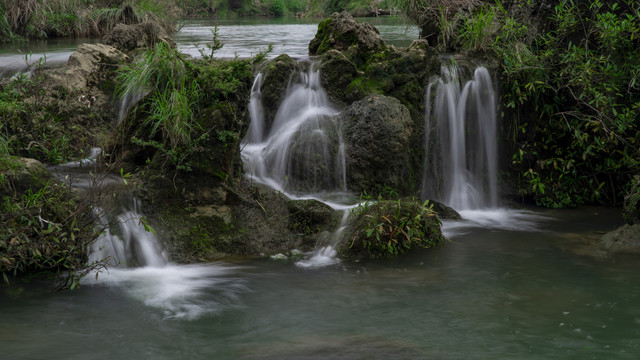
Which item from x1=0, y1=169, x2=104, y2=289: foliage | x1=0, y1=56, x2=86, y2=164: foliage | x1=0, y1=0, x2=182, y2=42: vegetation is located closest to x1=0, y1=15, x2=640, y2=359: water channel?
x1=0, y1=169, x2=104, y2=289: foliage

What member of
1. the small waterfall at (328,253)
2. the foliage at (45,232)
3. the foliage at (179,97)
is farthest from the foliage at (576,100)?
the foliage at (45,232)

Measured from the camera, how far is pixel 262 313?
18.4 feet

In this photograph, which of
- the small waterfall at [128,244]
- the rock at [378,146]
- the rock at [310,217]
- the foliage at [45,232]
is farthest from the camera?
the rock at [378,146]

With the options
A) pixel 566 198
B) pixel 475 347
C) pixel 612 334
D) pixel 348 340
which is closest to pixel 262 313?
pixel 348 340

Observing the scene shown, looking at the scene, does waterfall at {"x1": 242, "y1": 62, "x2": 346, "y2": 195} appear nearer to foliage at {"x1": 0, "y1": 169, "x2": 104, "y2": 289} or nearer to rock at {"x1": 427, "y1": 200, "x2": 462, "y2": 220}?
rock at {"x1": 427, "y1": 200, "x2": 462, "y2": 220}

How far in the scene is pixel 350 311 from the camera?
562 cm

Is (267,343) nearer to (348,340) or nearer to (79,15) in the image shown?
(348,340)

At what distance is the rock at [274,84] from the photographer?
357 inches

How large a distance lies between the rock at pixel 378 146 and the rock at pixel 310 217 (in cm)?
96

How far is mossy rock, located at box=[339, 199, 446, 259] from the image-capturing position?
7.04m

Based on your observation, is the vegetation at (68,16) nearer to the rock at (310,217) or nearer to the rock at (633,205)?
the rock at (310,217)

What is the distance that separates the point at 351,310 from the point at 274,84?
4.42 meters

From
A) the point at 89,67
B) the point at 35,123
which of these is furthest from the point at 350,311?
the point at 89,67

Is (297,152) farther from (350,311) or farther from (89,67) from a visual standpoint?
(89,67)
